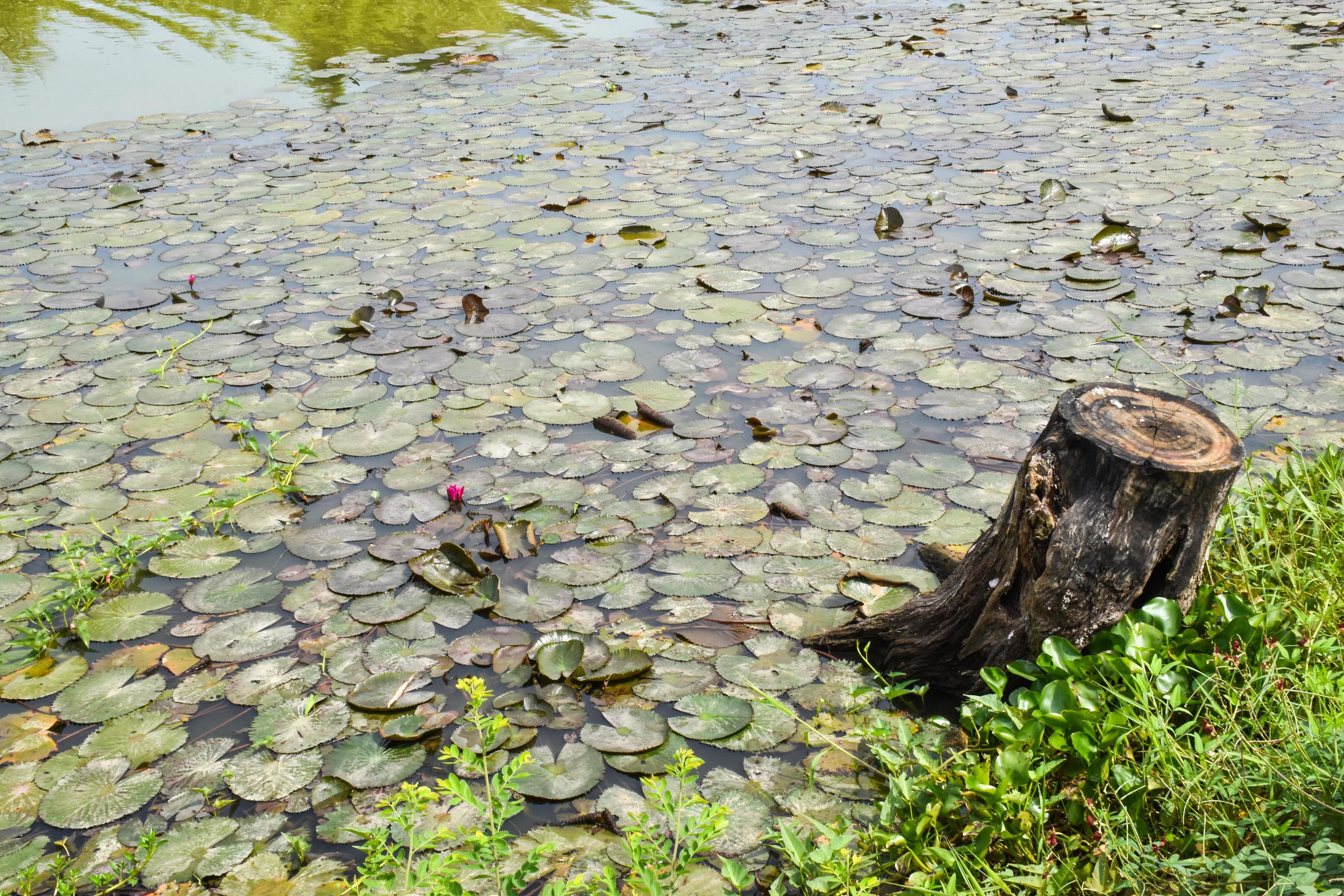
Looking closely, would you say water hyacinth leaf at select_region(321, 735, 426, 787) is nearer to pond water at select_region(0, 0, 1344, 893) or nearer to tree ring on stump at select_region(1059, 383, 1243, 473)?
pond water at select_region(0, 0, 1344, 893)

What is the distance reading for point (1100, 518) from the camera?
1850 mm

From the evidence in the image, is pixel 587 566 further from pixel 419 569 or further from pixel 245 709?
pixel 245 709

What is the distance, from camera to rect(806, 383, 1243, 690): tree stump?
71.1 inches

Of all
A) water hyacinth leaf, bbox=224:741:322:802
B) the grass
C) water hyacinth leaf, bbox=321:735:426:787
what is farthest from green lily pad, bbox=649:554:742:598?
water hyacinth leaf, bbox=224:741:322:802

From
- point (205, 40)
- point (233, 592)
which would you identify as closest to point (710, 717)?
point (233, 592)

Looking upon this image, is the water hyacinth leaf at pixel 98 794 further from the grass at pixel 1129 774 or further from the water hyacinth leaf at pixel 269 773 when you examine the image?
the grass at pixel 1129 774

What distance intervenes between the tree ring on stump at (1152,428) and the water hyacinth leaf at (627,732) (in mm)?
1044

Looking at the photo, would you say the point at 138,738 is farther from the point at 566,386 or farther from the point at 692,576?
the point at 566,386

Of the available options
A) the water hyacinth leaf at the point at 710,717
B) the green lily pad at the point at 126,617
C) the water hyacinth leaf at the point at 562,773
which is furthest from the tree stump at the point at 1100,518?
the green lily pad at the point at 126,617

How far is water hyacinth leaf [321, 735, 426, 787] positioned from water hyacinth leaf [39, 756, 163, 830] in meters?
0.36

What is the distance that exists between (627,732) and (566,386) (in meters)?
1.62

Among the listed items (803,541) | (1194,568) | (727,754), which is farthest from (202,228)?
(1194,568)

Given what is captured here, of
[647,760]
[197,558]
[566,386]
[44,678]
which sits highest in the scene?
[566,386]

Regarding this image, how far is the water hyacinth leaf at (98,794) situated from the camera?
198 cm
